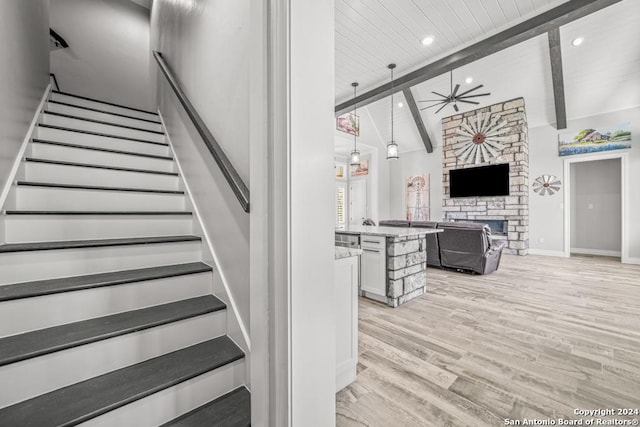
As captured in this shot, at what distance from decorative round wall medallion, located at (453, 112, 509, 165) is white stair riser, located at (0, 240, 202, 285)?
7.31 meters

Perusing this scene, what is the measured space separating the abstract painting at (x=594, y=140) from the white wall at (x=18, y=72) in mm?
8693

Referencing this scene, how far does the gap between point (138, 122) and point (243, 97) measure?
7.84 ft

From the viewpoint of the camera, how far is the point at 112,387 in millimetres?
1041

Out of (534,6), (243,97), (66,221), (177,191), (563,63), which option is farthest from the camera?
(563,63)

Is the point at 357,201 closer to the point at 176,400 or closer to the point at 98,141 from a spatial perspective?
the point at 98,141

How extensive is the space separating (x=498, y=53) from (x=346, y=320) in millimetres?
6250

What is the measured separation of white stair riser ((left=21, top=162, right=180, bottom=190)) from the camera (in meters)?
1.78

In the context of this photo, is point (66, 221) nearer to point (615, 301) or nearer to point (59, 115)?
point (59, 115)

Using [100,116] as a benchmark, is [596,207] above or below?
below

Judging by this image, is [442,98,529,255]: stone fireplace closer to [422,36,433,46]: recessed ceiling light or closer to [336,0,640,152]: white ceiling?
[336,0,640,152]: white ceiling

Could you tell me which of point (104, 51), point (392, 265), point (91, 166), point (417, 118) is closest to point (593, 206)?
point (417, 118)

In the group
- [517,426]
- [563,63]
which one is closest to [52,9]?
[517,426]

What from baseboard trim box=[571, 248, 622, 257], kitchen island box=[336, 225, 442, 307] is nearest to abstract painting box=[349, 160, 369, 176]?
baseboard trim box=[571, 248, 622, 257]

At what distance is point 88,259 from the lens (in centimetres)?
144
